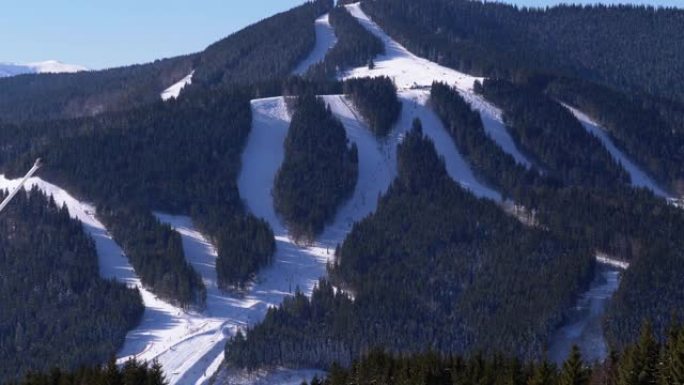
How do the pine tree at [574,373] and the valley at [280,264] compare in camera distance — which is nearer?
the pine tree at [574,373]

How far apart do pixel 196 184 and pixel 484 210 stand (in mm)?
35448

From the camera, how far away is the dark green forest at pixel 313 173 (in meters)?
174

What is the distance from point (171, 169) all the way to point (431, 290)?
4590 cm

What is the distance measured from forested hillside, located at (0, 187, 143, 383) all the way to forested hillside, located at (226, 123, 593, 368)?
1474 cm

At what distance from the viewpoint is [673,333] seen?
85250mm

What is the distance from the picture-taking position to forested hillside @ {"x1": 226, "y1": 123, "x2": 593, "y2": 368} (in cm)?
13900

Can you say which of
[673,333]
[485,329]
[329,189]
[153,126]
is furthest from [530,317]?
[153,126]

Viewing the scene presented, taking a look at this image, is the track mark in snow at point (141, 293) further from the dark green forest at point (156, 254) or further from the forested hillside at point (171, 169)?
the forested hillside at point (171, 169)

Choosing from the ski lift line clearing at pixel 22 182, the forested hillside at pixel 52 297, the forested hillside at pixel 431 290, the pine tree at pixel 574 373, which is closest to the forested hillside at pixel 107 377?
the pine tree at pixel 574 373

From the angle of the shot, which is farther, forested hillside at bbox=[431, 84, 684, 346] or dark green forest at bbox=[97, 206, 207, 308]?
dark green forest at bbox=[97, 206, 207, 308]

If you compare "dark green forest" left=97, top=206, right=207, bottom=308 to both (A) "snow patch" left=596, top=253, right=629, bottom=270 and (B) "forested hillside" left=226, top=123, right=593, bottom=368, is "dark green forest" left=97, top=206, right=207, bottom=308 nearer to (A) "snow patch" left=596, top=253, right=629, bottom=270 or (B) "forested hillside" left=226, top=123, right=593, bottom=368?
(B) "forested hillside" left=226, top=123, right=593, bottom=368

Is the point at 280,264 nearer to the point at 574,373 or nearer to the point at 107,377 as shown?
the point at 107,377

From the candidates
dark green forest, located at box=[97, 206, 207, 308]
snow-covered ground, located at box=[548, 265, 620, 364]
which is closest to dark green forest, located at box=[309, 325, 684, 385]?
snow-covered ground, located at box=[548, 265, 620, 364]

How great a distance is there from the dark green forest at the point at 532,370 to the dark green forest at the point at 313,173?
66331mm
